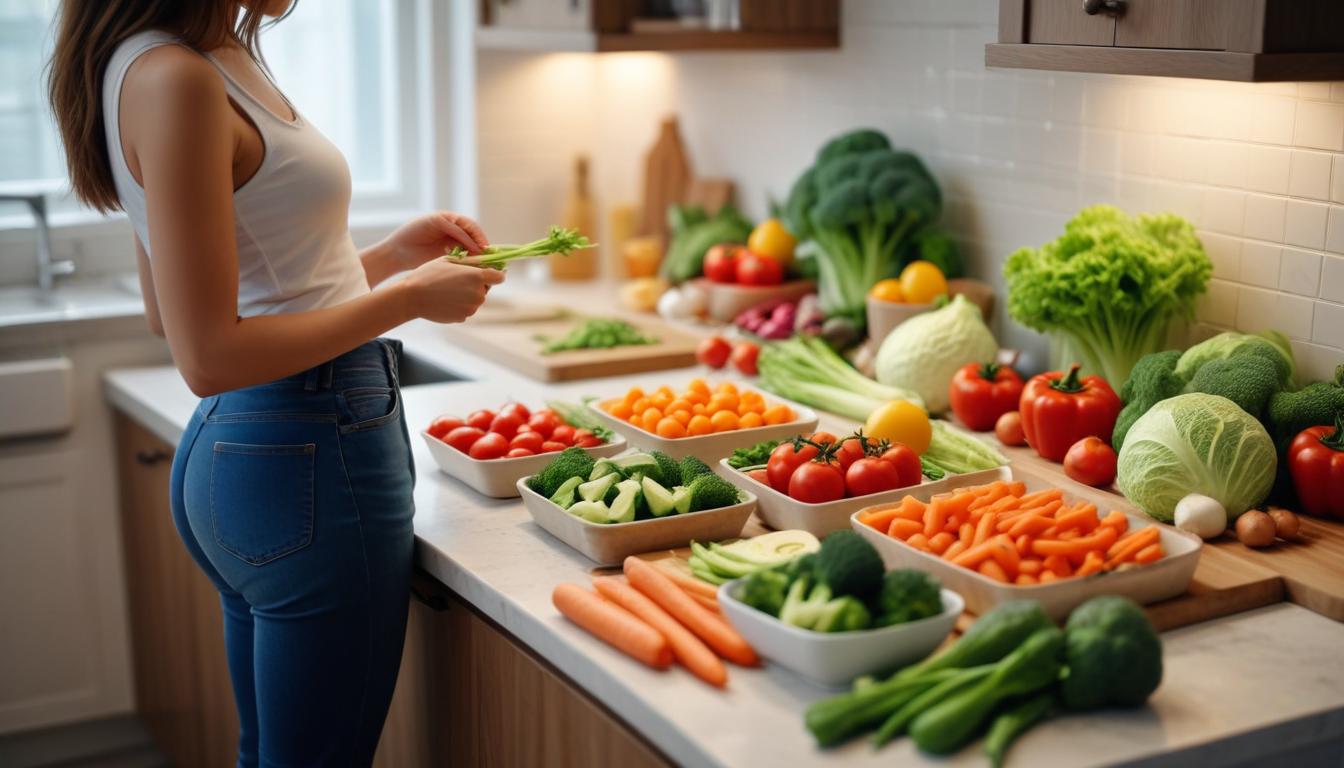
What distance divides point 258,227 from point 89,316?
163 cm

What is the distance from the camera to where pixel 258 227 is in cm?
167

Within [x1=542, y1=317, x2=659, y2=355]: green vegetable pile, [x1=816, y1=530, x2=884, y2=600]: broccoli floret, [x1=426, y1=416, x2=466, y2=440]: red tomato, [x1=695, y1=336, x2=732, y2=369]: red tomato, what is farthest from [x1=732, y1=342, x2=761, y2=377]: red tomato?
[x1=816, y1=530, x2=884, y2=600]: broccoli floret

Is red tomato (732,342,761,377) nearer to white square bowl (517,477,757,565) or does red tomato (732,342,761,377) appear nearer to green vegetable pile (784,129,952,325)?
green vegetable pile (784,129,952,325)

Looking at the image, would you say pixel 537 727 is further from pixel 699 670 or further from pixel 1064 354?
pixel 1064 354

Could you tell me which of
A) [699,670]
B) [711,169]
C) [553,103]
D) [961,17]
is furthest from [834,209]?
[699,670]

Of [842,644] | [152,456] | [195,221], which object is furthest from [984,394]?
[152,456]

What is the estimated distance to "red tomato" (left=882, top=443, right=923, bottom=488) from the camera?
1983mm

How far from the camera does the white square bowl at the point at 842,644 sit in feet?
4.83

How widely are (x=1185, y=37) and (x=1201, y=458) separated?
0.56m

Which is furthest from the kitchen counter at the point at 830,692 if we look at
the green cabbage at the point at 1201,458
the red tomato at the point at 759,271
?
the red tomato at the point at 759,271

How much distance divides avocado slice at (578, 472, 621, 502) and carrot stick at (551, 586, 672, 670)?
0.67ft

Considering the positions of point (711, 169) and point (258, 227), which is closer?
point (258, 227)

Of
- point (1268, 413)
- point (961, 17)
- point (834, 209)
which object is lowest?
point (1268, 413)

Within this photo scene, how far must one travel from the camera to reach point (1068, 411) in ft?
7.32
